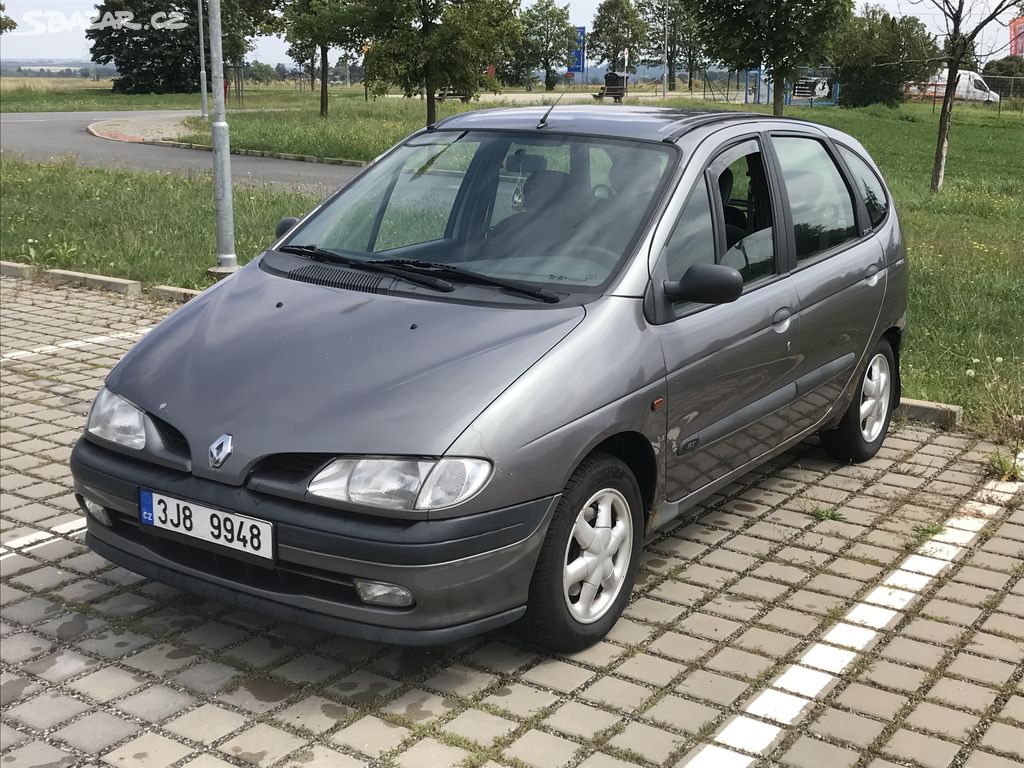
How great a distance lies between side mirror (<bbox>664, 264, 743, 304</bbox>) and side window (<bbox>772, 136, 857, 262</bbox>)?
1177 millimetres

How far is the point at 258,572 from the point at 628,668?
1.28 metres

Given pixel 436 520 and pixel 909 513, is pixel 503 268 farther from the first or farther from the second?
pixel 909 513

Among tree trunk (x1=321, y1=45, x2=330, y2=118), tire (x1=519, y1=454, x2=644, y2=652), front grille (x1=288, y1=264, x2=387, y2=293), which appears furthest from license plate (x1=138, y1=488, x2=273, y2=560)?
tree trunk (x1=321, y1=45, x2=330, y2=118)

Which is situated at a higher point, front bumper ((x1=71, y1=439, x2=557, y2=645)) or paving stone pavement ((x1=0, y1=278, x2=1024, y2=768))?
front bumper ((x1=71, y1=439, x2=557, y2=645))

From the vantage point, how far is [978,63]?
23.0m

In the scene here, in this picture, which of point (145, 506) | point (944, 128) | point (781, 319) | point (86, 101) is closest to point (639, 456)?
point (781, 319)

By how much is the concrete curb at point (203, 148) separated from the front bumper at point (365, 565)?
20.9 m

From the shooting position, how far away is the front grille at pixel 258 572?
3.71 metres

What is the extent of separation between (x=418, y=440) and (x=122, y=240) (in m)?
9.70

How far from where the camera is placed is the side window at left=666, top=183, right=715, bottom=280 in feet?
15.1

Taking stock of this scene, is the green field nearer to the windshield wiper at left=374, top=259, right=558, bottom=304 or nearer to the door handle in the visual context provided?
the door handle

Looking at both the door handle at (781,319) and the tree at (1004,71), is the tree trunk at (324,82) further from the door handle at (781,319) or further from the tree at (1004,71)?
the tree at (1004,71)

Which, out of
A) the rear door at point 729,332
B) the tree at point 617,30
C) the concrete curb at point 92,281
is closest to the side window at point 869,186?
the rear door at point 729,332

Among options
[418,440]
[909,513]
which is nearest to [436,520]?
[418,440]
